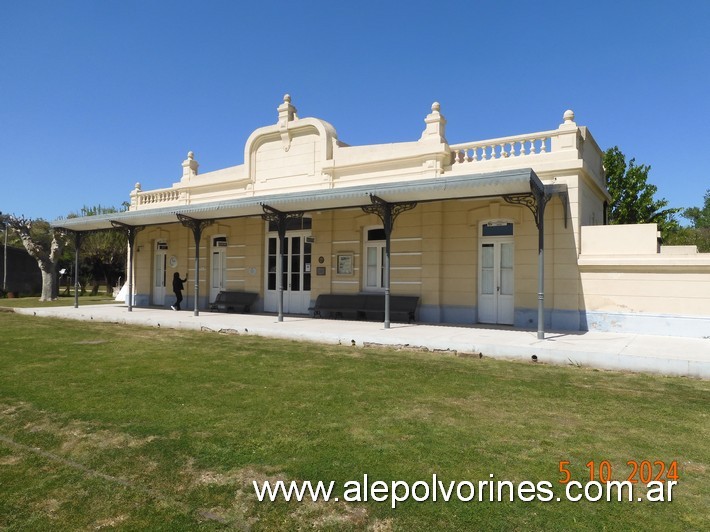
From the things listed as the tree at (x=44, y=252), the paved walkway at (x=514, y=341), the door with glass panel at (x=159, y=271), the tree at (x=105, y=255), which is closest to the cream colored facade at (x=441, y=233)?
the paved walkway at (x=514, y=341)

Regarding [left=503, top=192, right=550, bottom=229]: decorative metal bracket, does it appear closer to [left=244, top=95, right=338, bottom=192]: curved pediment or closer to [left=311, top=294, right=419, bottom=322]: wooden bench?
[left=311, top=294, right=419, bottom=322]: wooden bench

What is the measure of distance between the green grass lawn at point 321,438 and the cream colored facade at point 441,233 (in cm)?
393

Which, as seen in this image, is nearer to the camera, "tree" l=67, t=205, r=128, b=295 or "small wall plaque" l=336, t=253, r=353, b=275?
→ "small wall plaque" l=336, t=253, r=353, b=275

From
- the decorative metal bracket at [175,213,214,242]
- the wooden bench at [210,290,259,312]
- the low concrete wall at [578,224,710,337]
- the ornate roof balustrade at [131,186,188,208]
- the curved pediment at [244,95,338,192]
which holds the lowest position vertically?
the wooden bench at [210,290,259,312]

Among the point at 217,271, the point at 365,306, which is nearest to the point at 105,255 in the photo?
the point at 217,271

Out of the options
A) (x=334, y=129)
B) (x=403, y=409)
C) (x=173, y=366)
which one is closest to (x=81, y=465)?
(x=403, y=409)

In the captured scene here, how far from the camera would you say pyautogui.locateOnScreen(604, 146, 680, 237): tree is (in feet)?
68.5

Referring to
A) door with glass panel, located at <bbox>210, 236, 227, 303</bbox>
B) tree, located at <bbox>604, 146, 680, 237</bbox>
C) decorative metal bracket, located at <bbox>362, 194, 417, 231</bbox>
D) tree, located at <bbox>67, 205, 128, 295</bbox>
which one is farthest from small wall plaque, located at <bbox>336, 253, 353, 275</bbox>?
tree, located at <bbox>67, 205, 128, 295</bbox>

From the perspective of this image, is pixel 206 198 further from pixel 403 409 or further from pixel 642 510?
pixel 642 510

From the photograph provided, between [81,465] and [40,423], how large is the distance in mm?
1172

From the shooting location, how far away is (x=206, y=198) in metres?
16.1

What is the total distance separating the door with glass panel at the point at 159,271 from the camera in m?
17.9

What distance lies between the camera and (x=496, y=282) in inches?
447

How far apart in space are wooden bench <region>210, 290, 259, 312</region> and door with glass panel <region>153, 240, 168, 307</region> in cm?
397
